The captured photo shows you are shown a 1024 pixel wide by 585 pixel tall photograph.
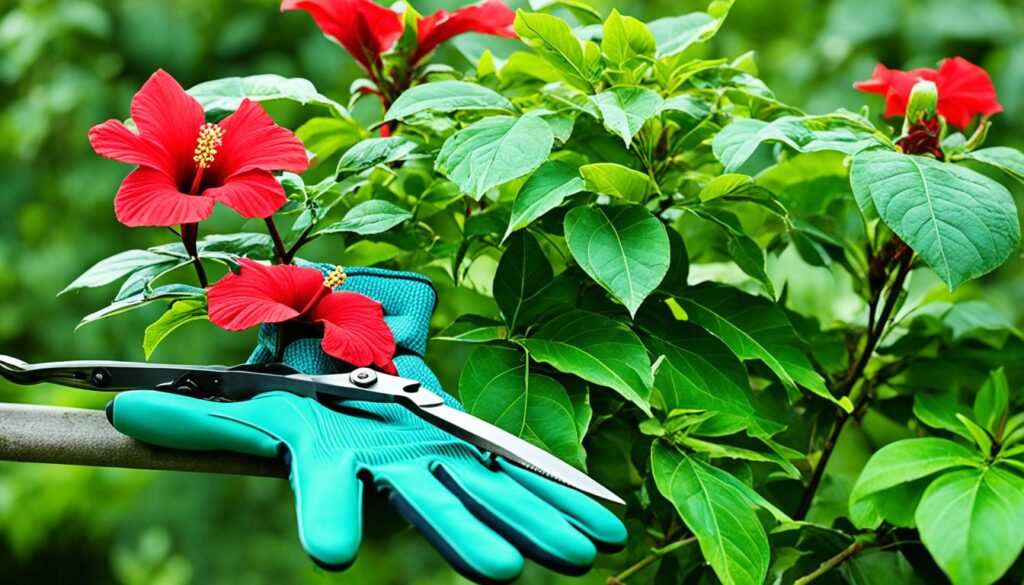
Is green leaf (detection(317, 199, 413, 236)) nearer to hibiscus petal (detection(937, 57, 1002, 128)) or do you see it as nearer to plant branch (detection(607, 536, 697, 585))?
plant branch (detection(607, 536, 697, 585))

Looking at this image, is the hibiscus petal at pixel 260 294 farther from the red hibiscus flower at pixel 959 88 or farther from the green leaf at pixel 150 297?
the red hibiscus flower at pixel 959 88

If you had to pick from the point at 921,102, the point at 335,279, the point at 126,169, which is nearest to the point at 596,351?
the point at 335,279

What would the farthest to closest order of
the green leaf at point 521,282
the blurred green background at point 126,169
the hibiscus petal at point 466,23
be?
the blurred green background at point 126,169 → the hibiscus petal at point 466,23 → the green leaf at point 521,282

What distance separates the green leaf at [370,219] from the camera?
0.62 metres

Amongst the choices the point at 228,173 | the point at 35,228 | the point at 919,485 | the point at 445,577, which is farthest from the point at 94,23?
the point at 919,485

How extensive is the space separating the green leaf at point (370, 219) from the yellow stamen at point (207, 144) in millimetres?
86

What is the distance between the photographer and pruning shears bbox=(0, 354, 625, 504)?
509 millimetres

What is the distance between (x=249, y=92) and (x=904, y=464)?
0.47 m

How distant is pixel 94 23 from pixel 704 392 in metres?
1.51

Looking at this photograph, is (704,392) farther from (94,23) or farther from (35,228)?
(35,228)

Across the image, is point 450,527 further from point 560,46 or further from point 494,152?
point 560,46

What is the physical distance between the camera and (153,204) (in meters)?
0.53

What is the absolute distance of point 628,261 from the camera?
57 cm

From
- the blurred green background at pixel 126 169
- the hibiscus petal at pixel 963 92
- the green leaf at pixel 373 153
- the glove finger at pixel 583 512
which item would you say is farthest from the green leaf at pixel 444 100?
the blurred green background at pixel 126 169
